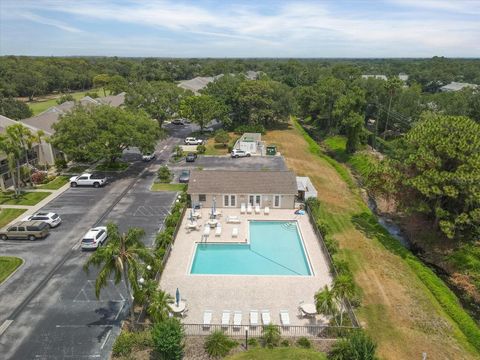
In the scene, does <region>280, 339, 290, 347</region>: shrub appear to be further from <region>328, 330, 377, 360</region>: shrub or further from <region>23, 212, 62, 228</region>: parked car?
<region>23, 212, 62, 228</region>: parked car

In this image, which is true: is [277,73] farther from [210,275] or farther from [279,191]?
[210,275]

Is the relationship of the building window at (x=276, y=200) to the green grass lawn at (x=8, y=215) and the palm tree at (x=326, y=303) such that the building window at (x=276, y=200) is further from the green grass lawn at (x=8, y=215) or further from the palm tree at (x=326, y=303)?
the green grass lawn at (x=8, y=215)

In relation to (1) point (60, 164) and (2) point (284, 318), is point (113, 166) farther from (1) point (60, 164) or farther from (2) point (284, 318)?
(2) point (284, 318)

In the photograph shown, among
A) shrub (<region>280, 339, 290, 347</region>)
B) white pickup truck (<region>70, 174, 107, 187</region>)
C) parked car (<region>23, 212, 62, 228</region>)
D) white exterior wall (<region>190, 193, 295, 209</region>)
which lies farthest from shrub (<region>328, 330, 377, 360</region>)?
white pickup truck (<region>70, 174, 107, 187</region>)

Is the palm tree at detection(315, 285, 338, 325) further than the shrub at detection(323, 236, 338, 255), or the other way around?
the shrub at detection(323, 236, 338, 255)

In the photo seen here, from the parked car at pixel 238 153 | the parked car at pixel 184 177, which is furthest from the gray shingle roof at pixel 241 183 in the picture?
the parked car at pixel 238 153

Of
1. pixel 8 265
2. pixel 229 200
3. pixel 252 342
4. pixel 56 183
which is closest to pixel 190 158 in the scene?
pixel 229 200

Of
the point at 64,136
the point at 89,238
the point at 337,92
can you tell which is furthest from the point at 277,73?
the point at 89,238
